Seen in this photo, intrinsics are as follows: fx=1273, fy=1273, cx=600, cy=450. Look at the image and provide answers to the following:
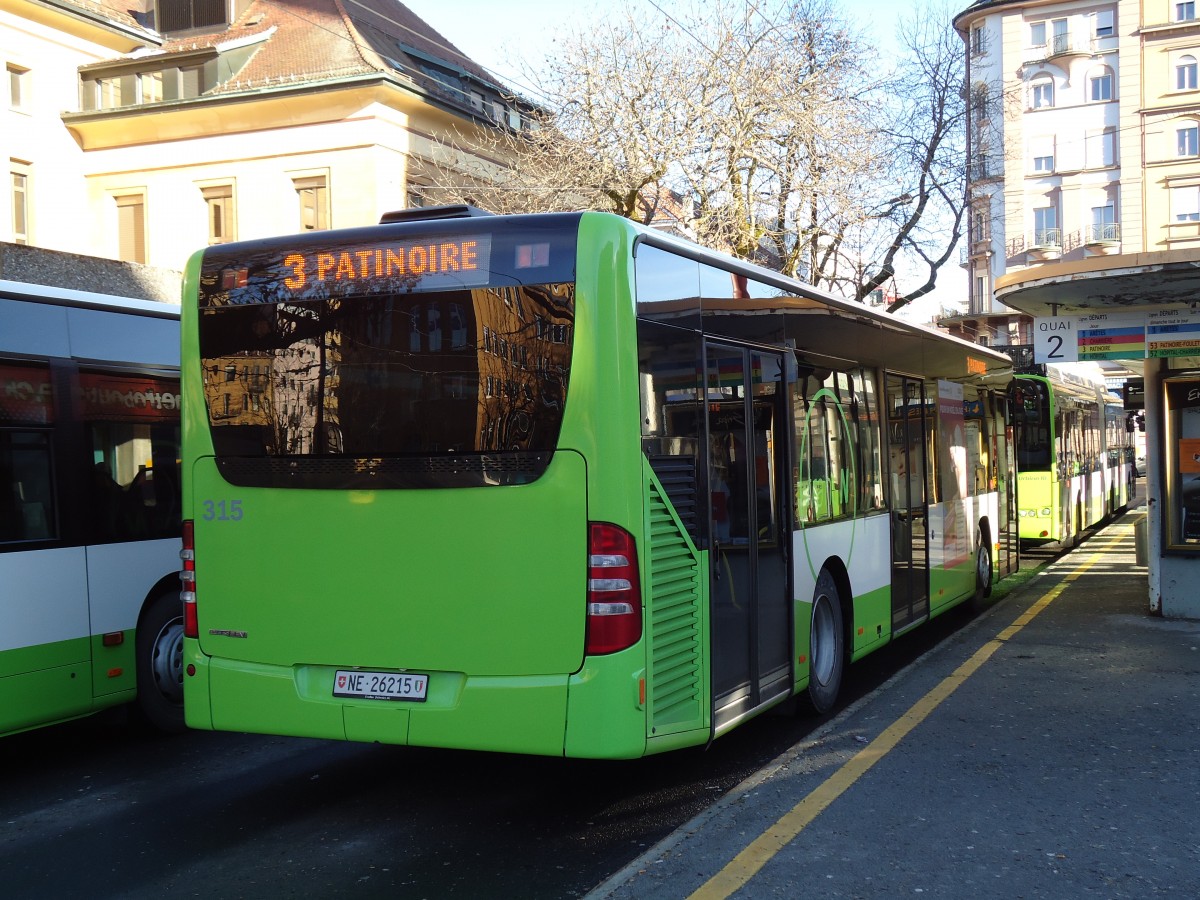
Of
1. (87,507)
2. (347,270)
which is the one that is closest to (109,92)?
(87,507)

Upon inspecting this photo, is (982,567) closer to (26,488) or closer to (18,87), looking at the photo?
(26,488)

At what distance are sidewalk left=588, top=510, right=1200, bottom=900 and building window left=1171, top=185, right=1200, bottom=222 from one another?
57.1 meters

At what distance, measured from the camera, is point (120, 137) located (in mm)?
34094

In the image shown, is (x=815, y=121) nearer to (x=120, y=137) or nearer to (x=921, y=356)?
(x=921, y=356)

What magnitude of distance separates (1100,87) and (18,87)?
51190 millimetres

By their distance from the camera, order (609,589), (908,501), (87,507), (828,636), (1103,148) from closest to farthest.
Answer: (609,589)
(87,507)
(828,636)
(908,501)
(1103,148)

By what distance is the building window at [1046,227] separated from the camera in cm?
6462

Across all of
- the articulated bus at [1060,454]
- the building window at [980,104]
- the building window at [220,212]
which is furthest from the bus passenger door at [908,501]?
the building window at [220,212]

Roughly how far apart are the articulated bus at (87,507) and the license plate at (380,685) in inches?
91.0

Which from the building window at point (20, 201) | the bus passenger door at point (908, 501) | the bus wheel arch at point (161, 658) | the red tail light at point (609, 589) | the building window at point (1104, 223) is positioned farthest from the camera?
the building window at point (1104, 223)

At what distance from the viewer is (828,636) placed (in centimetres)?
838

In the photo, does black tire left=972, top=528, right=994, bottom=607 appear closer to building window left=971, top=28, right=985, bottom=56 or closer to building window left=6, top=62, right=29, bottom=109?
building window left=6, top=62, right=29, bottom=109

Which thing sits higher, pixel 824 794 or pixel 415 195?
pixel 415 195

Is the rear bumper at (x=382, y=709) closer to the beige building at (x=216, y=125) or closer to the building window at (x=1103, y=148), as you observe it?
the beige building at (x=216, y=125)
